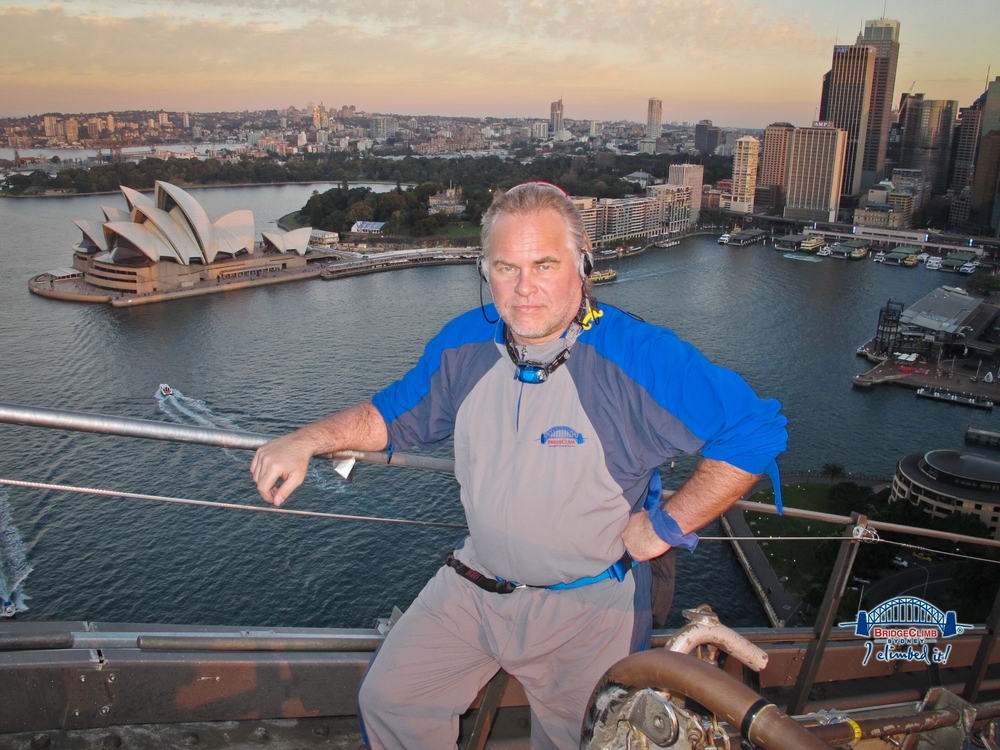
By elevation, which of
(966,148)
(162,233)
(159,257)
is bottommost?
(159,257)

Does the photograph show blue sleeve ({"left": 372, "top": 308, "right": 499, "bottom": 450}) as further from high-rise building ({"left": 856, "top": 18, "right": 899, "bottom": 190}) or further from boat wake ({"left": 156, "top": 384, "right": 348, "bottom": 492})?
high-rise building ({"left": 856, "top": 18, "right": 899, "bottom": 190})

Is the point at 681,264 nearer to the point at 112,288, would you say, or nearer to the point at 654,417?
the point at 112,288

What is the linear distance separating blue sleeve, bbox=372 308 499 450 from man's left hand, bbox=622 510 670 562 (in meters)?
0.15

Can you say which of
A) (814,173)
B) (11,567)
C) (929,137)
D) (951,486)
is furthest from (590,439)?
(929,137)

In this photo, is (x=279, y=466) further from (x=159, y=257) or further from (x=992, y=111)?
(x=992, y=111)

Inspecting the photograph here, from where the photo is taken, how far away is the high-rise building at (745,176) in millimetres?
21188

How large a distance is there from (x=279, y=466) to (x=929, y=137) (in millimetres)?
33210

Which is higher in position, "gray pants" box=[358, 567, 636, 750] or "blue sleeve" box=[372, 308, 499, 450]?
"blue sleeve" box=[372, 308, 499, 450]

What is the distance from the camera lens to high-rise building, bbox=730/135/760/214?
21.2 metres

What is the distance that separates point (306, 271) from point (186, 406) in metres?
6.43

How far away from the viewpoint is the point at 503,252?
0.56 meters

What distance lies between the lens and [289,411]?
6367 mm

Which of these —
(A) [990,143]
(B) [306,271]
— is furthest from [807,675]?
(A) [990,143]

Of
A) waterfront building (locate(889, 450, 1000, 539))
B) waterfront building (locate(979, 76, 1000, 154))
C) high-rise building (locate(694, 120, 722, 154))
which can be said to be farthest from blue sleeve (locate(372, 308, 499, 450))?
high-rise building (locate(694, 120, 722, 154))
